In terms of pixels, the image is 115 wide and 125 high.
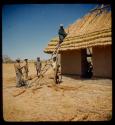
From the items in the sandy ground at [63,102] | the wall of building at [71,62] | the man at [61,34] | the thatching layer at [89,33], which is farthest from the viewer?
the man at [61,34]

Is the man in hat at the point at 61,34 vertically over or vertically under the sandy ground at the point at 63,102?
over

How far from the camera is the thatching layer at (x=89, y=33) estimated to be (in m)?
Result: 9.29

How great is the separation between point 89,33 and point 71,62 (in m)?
1.85

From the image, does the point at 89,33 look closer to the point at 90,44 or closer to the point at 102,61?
the point at 90,44

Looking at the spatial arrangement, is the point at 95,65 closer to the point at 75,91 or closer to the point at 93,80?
the point at 93,80

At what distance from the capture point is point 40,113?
6.64 m

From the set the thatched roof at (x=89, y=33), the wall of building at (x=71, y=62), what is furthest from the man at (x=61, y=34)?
the wall of building at (x=71, y=62)

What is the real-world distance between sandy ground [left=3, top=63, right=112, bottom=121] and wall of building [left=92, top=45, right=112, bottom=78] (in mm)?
315

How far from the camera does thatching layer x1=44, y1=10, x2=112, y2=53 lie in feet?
30.5

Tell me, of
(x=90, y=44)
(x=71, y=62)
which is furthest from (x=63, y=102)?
(x=71, y=62)

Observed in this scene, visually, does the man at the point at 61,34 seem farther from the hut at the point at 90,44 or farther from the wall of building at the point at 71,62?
the wall of building at the point at 71,62

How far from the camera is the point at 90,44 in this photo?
972 centimetres

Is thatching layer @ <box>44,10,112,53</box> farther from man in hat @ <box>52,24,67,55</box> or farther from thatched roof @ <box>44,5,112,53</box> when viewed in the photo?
man in hat @ <box>52,24,67,55</box>

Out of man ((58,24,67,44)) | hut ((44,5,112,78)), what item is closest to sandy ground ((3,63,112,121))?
hut ((44,5,112,78))
